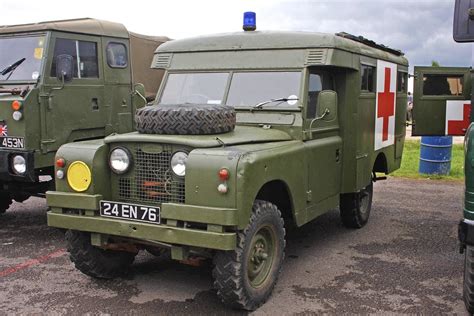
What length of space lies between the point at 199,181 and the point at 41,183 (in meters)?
3.25

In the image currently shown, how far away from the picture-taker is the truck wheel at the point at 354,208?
6.71m

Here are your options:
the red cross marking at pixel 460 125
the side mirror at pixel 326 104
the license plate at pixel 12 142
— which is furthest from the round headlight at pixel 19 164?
the red cross marking at pixel 460 125

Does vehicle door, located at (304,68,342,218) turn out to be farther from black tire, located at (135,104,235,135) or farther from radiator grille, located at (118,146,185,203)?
radiator grille, located at (118,146,185,203)

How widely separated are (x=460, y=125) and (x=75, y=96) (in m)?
4.56

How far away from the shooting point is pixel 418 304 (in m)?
4.48

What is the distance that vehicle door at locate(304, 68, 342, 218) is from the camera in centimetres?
518

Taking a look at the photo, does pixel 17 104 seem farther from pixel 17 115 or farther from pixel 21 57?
pixel 21 57

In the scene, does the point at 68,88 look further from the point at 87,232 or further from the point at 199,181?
the point at 199,181

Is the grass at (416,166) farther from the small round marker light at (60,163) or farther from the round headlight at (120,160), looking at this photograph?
the small round marker light at (60,163)

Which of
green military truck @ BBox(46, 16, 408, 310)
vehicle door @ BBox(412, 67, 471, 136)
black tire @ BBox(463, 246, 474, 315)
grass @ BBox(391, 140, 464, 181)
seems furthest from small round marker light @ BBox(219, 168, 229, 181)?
grass @ BBox(391, 140, 464, 181)

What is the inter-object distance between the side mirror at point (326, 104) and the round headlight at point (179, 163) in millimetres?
1575

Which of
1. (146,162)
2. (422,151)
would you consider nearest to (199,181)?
(146,162)

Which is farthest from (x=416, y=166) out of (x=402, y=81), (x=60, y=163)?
(x=60, y=163)

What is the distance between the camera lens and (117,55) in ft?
24.7
